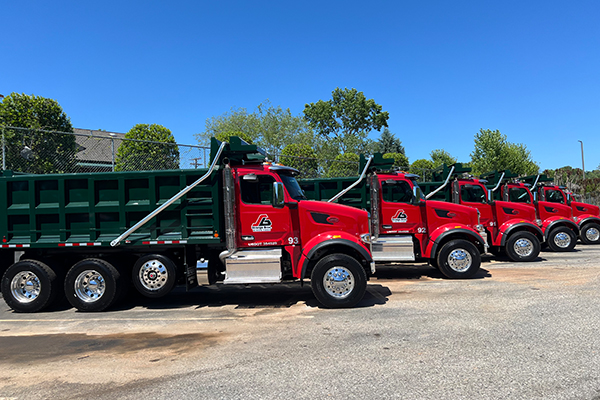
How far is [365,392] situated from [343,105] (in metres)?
55.6

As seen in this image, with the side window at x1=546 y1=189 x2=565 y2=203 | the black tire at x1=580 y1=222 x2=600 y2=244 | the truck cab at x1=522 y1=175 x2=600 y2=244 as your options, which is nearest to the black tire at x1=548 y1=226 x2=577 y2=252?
the truck cab at x1=522 y1=175 x2=600 y2=244

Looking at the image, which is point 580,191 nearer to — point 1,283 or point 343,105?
point 343,105

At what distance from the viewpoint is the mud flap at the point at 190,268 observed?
276 inches

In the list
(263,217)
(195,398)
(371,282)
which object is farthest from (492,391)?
(371,282)

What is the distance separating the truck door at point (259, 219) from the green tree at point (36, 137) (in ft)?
23.8

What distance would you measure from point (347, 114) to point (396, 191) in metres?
48.7

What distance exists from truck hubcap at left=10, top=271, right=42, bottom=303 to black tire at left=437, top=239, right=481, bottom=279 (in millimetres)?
8571

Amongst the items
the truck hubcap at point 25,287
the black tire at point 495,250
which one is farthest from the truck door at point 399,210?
the truck hubcap at point 25,287

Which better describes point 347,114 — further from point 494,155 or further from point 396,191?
point 396,191

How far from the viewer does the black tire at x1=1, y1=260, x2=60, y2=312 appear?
A: 7.03m

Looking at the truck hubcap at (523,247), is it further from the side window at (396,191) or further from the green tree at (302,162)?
the green tree at (302,162)

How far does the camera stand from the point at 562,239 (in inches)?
548

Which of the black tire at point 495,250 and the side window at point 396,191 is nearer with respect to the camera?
the side window at point 396,191

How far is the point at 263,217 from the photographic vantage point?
7.10 metres
